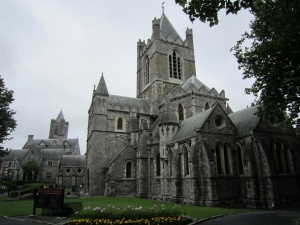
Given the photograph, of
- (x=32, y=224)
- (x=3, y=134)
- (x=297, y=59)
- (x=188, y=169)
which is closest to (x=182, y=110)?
(x=188, y=169)

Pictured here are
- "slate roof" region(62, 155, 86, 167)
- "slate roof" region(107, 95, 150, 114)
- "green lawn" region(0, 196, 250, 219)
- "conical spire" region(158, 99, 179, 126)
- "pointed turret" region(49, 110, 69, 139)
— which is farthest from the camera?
"pointed turret" region(49, 110, 69, 139)

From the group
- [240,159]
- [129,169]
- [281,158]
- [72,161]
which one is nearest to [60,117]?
[72,161]

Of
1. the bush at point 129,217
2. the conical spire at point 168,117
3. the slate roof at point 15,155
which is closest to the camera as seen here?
the bush at point 129,217

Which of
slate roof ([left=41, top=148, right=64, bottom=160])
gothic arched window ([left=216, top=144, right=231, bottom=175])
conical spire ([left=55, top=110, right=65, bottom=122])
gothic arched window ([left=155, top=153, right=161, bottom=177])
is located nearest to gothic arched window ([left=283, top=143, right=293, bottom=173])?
gothic arched window ([left=216, top=144, right=231, bottom=175])

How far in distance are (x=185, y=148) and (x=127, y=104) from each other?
1703 cm

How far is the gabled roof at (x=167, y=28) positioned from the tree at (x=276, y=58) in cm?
3067

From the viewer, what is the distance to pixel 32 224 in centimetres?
1156

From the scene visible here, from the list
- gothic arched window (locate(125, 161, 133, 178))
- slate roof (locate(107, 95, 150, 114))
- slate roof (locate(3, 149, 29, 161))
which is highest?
slate roof (locate(107, 95, 150, 114))

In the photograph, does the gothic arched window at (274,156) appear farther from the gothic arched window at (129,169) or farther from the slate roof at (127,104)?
the slate roof at (127,104)

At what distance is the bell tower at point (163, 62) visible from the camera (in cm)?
4056

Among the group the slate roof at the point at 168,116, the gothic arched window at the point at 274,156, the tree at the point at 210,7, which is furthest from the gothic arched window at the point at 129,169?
the tree at the point at 210,7

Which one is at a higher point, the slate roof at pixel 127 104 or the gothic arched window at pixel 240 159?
the slate roof at pixel 127 104

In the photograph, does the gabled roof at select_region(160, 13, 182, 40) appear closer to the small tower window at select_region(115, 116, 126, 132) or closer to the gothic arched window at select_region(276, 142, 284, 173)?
the small tower window at select_region(115, 116, 126, 132)

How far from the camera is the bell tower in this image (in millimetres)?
40562
